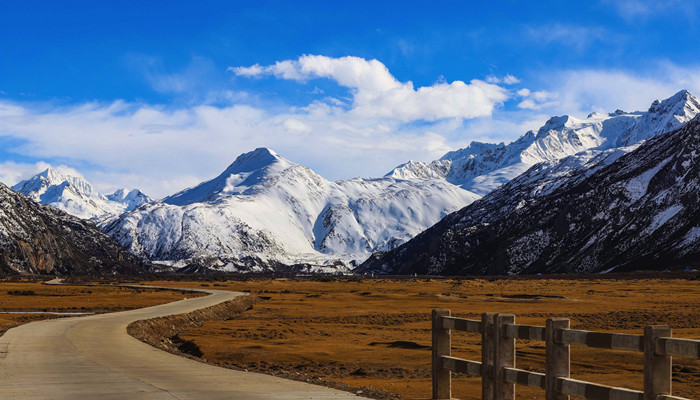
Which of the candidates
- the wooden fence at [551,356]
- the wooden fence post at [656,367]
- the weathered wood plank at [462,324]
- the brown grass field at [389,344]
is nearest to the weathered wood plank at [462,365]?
the wooden fence at [551,356]

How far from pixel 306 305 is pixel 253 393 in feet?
168

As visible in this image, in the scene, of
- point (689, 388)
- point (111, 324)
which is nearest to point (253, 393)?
point (689, 388)

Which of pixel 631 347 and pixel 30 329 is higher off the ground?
pixel 631 347

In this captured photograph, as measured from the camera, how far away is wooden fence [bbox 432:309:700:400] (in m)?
10.5

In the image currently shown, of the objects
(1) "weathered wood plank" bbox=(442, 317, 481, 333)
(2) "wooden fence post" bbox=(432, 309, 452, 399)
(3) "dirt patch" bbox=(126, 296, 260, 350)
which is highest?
(1) "weathered wood plank" bbox=(442, 317, 481, 333)

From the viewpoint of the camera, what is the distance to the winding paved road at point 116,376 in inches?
624

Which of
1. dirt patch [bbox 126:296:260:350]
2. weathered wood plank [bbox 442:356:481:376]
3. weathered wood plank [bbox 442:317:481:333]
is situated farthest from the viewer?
dirt patch [bbox 126:296:260:350]

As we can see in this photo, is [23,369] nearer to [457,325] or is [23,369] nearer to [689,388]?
[457,325]

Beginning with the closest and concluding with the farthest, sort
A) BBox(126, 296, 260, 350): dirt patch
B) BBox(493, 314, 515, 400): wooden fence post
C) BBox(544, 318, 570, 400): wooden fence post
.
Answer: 1. BBox(544, 318, 570, 400): wooden fence post
2. BBox(493, 314, 515, 400): wooden fence post
3. BBox(126, 296, 260, 350): dirt patch

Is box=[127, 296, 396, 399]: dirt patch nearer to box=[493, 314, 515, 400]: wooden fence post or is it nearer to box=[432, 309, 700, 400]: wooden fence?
box=[432, 309, 700, 400]: wooden fence

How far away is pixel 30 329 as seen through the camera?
3444cm

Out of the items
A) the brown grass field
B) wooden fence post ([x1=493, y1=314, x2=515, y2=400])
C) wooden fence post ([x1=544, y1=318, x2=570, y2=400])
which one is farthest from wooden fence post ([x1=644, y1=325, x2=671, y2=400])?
the brown grass field

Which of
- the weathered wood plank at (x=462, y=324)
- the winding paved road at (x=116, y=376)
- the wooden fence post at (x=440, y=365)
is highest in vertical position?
the weathered wood plank at (x=462, y=324)

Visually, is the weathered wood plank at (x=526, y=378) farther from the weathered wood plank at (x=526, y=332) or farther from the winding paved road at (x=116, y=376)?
the winding paved road at (x=116, y=376)
